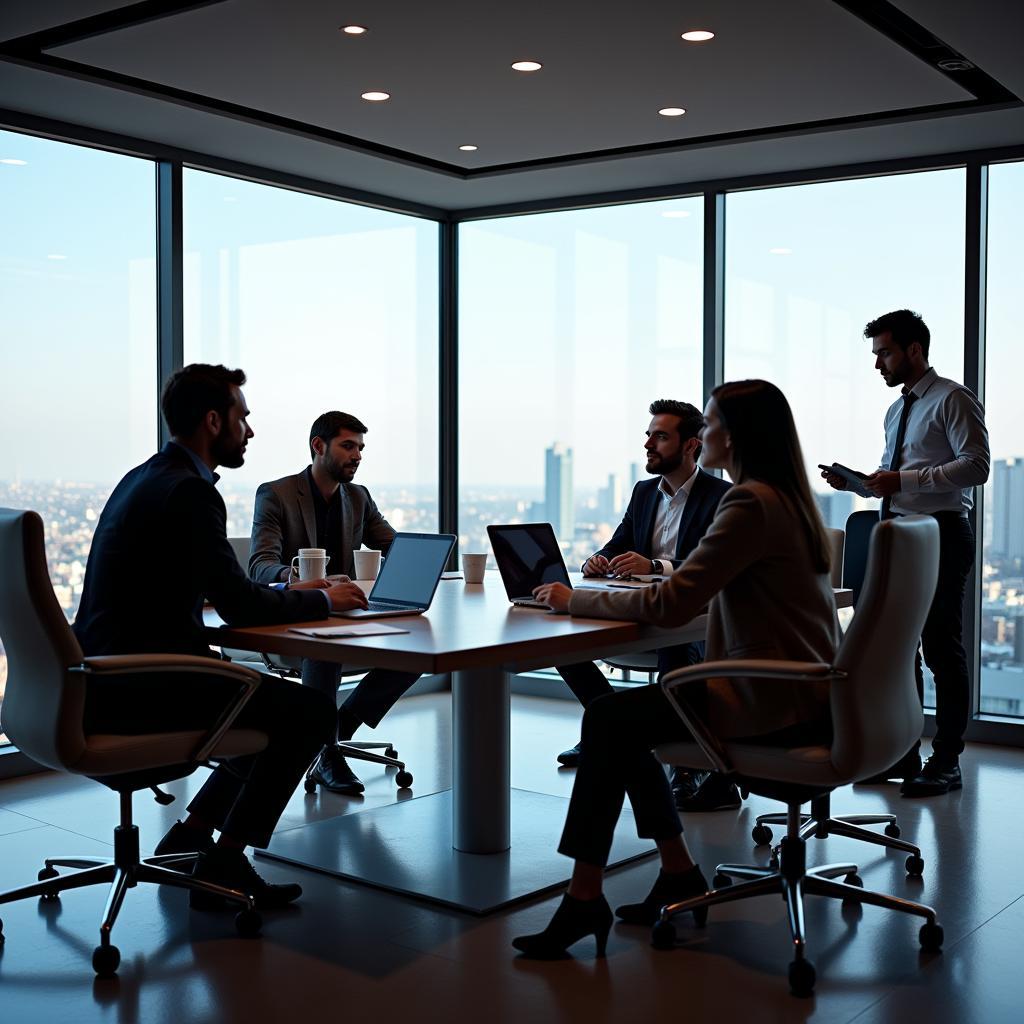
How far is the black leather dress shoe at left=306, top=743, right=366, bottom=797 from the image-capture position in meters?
5.02

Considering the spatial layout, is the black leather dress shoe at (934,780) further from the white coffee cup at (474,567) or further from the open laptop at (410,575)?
the open laptop at (410,575)

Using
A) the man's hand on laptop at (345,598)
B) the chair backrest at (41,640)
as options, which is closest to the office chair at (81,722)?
the chair backrest at (41,640)

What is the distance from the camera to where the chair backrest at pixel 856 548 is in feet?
17.2

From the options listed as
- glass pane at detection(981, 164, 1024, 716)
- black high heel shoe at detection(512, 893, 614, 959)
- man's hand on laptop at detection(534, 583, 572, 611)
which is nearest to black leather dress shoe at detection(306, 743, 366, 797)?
man's hand on laptop at detection(534, 583, 572, 611)

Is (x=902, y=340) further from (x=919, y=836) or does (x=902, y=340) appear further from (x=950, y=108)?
(x=919, y=836)

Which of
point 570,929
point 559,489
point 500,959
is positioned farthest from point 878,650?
point 559,489

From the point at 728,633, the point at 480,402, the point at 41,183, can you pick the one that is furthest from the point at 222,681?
the point at 480,402

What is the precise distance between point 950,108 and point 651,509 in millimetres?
2128

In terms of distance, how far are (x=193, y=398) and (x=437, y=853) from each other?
1.67 m

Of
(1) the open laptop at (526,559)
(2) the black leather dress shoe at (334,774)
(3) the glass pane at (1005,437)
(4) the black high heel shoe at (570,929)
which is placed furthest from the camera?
(3) the glass pane at (1005,437)

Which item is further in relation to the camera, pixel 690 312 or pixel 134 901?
pixel 690 312

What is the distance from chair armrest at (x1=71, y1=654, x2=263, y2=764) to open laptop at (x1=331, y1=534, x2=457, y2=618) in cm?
51

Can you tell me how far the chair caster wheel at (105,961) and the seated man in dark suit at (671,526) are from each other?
207cm

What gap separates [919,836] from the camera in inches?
175
